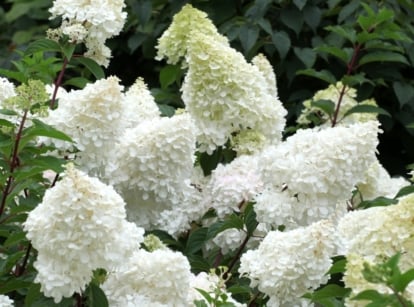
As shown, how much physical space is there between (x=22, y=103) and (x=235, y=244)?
2.23ft

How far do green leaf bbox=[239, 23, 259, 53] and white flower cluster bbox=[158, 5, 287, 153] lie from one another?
1.59 m

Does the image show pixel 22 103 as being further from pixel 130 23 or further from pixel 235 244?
pixel 130 23

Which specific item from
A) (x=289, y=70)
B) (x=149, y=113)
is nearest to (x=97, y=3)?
(x=149, y=113)

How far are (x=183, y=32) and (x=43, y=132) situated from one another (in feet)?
3.22

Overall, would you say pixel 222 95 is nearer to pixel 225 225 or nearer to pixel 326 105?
pixel 225 225

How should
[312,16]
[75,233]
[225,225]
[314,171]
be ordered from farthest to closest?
[312,16] → [225,225] → [314,171] → [75,233]

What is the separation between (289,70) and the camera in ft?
15.5

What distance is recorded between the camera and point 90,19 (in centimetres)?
266

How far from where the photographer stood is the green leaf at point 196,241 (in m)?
2.59

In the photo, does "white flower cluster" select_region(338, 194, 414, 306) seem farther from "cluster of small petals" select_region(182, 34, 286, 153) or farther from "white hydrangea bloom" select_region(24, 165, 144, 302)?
"cluster of small petals" select_region(182, 34, 286, 153)

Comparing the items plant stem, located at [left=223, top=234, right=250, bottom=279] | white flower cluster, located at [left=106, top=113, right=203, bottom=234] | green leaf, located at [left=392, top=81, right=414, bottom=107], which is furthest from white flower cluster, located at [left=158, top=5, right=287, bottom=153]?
green leaf, located at [left=392, top=81, right=414, bottom=107]

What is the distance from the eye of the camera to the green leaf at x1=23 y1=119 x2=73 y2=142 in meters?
2.10

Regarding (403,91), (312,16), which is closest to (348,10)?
(312,16)

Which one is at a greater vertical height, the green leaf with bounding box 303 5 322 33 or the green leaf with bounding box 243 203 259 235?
the green leaf with bounding box 243 203 259 235
